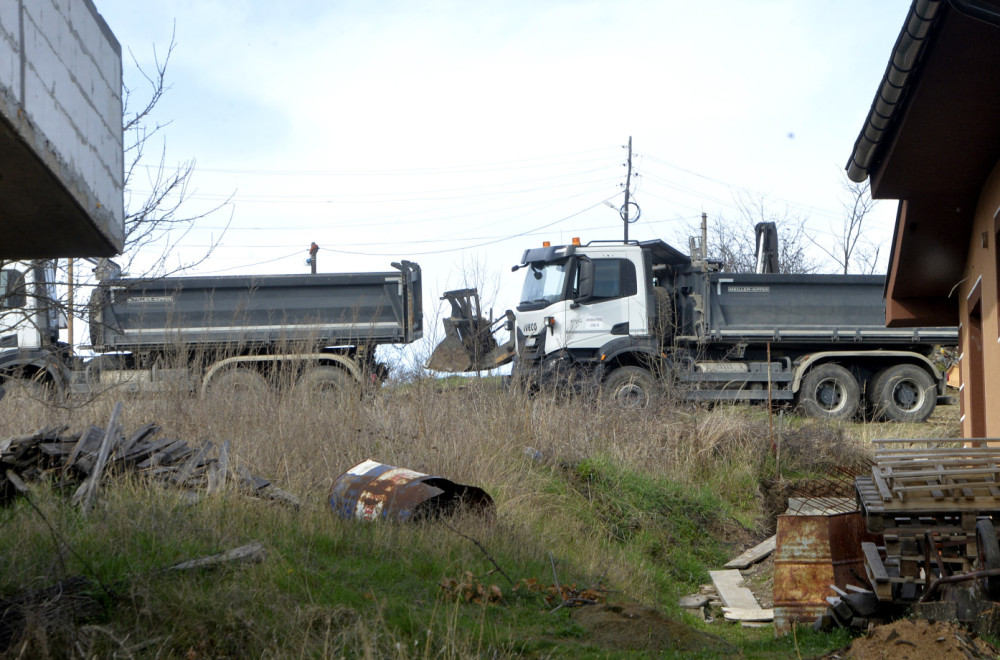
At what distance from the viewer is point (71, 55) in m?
3.80

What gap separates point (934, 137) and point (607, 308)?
320 inches

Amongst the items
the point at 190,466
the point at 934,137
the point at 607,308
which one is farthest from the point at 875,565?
the point at 607,308

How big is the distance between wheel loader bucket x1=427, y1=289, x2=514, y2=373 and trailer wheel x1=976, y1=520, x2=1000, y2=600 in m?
7.53

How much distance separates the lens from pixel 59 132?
11.9 ft

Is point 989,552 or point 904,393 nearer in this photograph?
point 989,552

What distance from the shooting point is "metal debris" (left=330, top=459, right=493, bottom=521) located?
642 centimetres

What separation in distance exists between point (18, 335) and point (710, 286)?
1065 centimetres

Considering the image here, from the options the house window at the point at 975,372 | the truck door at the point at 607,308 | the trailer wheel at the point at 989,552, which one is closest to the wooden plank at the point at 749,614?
the house window at the point at 975,372

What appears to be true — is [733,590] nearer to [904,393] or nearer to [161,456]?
[161,456]

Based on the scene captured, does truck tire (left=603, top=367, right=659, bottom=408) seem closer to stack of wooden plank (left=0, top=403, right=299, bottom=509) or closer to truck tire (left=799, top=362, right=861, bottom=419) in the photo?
truck tire (left=799, top=362, right=861, bottom=419)

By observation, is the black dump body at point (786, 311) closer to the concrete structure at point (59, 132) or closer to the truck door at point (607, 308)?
the truck door at point (607, 308)

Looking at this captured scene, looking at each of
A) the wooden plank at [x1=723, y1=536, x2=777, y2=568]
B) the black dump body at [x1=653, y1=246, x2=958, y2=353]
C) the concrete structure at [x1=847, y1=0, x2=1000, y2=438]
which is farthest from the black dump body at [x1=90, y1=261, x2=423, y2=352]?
the concrete structure at [x1=847, y1=0, x2=1000, y2=438]

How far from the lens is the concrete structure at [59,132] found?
325 centimetres

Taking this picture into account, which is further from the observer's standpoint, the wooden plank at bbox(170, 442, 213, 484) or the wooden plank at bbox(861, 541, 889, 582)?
the wooden plank at bbox(170, 442, 213, 484)
